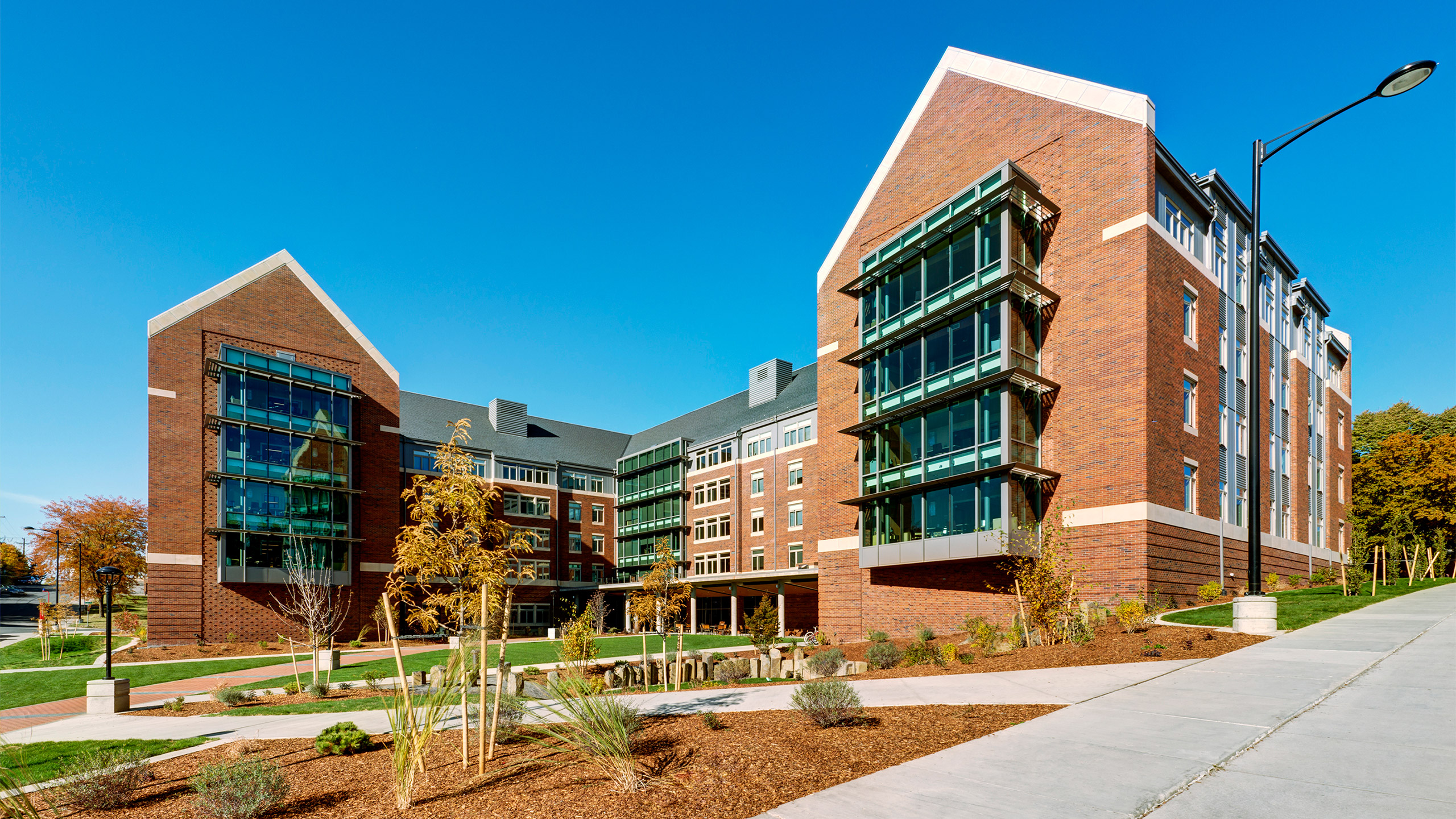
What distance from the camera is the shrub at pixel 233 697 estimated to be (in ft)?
55.5

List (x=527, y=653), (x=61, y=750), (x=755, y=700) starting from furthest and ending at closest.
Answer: (x=527, y=653) < (x=755, y=700) < (x=61, y=750)

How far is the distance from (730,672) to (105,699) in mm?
14373

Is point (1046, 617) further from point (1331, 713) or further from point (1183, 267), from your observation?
point (1183, 267)

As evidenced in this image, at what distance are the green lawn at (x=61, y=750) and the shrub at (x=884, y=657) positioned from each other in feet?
42.8

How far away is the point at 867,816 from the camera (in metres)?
5.76

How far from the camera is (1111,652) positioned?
13805mm

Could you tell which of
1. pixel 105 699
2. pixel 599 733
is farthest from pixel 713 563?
pixel 599 733

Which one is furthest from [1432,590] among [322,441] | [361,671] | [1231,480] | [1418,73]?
[322,441]

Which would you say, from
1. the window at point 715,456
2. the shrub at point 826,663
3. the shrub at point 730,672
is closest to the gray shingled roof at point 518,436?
the window at point 715,456

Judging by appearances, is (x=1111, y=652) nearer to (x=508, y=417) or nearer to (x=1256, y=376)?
(x=1256, y=376)

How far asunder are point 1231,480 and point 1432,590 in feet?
19.7

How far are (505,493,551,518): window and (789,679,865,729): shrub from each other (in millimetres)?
49706

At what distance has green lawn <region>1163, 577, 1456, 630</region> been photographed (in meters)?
16.5

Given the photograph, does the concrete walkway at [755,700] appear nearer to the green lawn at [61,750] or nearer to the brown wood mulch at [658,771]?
the green lawn at [61,750]
